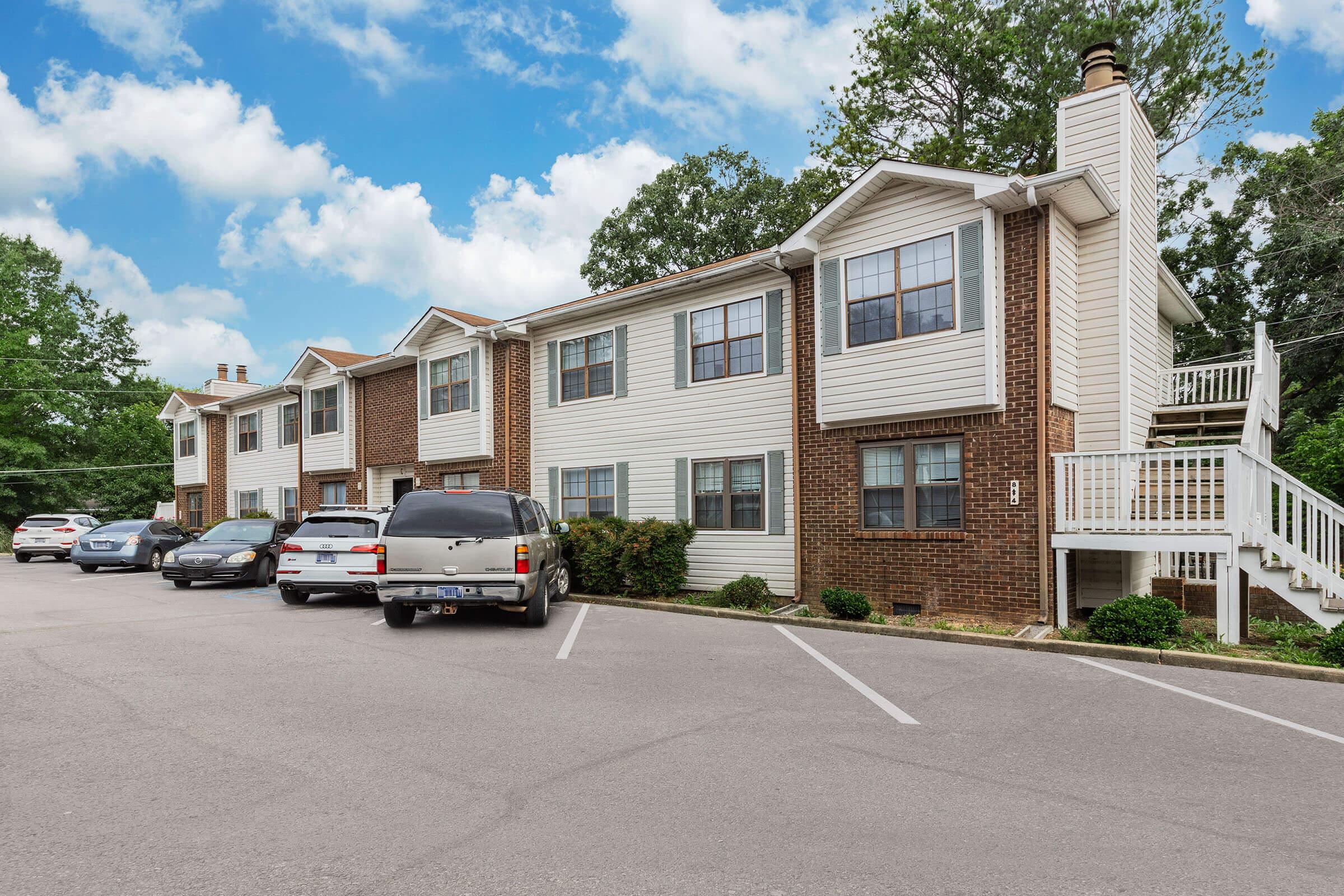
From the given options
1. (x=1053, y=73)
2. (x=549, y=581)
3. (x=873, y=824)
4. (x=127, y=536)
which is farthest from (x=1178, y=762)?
(x=1053, y=73)

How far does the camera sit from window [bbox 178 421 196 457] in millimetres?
32625

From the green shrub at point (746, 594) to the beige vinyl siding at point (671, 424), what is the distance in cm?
90

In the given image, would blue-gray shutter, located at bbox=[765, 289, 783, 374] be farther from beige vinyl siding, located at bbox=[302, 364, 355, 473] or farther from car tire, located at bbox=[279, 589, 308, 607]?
beige vinyl siding, located at bbox=[302, 364, 355, 473]

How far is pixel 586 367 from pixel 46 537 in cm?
2070

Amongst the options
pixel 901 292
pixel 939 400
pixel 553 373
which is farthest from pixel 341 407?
pixel 939 400

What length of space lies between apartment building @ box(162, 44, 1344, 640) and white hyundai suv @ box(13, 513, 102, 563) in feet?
62.3

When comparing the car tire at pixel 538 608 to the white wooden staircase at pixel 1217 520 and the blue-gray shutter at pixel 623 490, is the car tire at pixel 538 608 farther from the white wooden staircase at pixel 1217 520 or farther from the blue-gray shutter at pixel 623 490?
the white wooden staircase at pixel 1217 520

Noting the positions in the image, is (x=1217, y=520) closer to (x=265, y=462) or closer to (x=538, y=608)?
(x=538, y=608)

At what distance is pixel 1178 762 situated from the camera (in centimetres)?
552

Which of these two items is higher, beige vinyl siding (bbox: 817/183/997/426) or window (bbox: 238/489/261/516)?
beige vinyl siding (bbox: 817/183/997/426)

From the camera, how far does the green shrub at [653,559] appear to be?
1427cm

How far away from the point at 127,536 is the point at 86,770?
1972 centimetres

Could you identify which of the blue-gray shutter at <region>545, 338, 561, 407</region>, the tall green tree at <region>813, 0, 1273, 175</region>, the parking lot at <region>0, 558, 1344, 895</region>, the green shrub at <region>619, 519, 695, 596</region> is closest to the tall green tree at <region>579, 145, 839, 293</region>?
the tall green tree at <region>813, 0, 1273, 175</region>

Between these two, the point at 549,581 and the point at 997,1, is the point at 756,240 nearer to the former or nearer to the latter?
the point at 997,1
